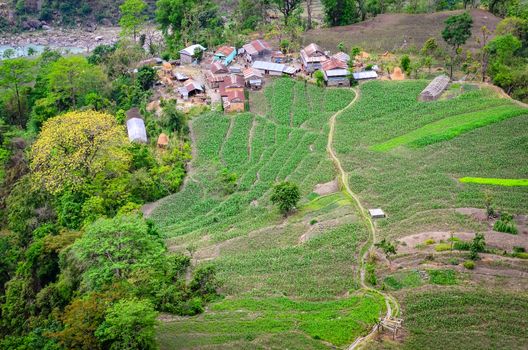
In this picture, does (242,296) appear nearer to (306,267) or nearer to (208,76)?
(306,267)

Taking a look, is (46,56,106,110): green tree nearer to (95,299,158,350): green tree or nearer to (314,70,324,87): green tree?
(314,70,324,87): green tree

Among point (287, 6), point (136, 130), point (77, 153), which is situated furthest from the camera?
point (287, 6)

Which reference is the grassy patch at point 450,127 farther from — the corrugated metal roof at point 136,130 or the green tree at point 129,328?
the green tree at point 129,328

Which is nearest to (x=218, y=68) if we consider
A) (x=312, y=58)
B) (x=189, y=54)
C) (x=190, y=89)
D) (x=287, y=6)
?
(x=190, y=89)

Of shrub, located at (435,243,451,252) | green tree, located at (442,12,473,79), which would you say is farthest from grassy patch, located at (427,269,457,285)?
green tree, located at (442,12,473,79)

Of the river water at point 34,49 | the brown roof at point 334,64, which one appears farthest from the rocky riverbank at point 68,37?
the brown roof at point 334,64

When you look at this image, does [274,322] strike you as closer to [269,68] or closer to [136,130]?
[136,130]
